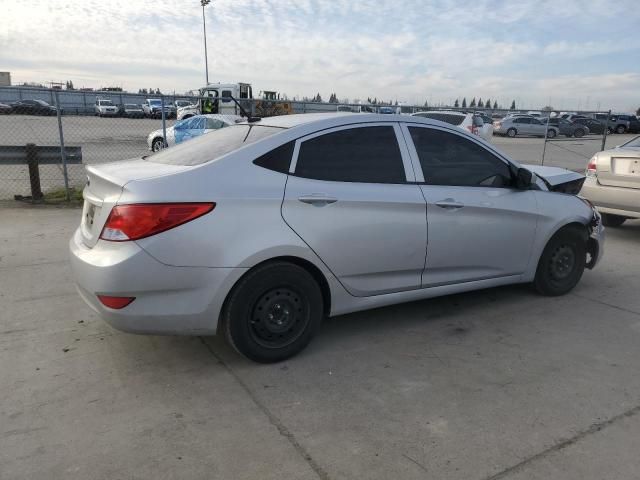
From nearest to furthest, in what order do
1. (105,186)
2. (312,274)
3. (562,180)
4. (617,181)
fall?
(105,186), (312,274), (562,180), (617,181)

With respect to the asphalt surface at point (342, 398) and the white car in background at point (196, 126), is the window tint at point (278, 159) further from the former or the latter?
the white car in background at point (196, 126)

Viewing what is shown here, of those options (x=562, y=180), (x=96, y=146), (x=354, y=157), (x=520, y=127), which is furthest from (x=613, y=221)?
(x=520, y=127)

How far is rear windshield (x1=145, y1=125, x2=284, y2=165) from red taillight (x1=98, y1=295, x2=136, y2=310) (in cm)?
98

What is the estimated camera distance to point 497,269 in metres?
4.53

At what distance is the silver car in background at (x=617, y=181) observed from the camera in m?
6.96

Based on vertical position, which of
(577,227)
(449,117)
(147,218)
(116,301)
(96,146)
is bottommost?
(96,146)

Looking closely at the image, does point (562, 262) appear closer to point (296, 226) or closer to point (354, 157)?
point (354, 157)

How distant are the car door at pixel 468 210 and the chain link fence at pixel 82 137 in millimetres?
1704

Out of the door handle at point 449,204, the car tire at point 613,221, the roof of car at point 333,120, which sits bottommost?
the car tire at point 613,221

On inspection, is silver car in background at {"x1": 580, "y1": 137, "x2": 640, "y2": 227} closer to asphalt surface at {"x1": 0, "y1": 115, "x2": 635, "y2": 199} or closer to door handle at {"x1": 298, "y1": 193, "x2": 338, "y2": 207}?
door handle at {"x1": 298, "y1": 193, "x2": 338, "y2": 207}

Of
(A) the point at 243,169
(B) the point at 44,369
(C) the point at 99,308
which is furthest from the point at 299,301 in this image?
(B) the point at 44,369

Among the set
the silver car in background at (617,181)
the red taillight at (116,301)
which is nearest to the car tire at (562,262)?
the silver car in background at (617,181)

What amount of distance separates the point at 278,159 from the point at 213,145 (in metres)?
0.63

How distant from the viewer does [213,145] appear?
385 centimetres
